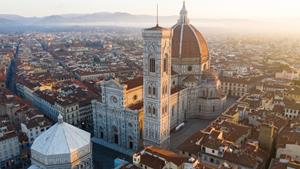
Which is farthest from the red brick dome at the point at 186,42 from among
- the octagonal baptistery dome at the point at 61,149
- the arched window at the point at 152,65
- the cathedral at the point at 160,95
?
the octagonal baptistery dome at the point at 61,149

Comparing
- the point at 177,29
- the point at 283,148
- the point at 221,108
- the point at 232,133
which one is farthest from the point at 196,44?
the point at 283,148

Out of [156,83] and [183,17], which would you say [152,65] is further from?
[183,17]

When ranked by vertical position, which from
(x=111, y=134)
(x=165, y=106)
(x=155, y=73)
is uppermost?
(x=155, y=73)

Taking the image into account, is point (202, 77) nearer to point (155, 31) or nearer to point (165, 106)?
point (165, 106)

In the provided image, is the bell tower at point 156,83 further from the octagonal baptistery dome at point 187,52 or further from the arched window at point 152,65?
the octagonal baptistery dome at point 187,52

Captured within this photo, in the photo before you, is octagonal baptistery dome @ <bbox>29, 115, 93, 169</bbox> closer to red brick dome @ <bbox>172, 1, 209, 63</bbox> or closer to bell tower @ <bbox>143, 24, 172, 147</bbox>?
bell tower @ <bbox>143, 24, 172, 147</bbox>

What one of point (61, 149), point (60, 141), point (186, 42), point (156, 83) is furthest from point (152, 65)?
point (186, 42)
